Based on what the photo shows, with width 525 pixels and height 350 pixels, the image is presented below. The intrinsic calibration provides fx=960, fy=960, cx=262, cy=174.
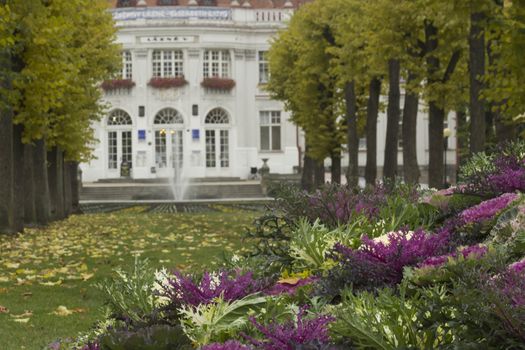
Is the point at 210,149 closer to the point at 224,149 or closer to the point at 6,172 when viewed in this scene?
the point at 224,149

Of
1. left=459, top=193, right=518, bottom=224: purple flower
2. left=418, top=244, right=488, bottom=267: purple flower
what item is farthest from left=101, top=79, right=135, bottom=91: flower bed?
left=418, top=244, right=488, bottom=267: purple flower

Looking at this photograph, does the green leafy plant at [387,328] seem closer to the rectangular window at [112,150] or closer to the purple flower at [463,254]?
the purple flower at [463,254]

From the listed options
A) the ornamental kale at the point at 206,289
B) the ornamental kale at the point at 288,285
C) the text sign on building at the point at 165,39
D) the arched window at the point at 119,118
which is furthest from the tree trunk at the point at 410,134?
the arched window at the point at 119,118

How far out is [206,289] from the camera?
4.29m

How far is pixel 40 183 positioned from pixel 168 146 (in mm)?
34745

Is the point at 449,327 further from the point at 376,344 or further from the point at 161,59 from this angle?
the point at 161,59

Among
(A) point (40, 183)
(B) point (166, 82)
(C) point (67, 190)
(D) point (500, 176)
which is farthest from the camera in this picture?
(B) point (166, 82)

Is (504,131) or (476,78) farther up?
(476,78)

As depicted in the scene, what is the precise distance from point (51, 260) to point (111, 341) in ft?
36.9

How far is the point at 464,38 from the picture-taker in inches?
909

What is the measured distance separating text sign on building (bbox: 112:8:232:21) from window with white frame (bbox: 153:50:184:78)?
2267 millimetres

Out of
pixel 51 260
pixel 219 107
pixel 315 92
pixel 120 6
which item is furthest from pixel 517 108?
pixel 120 6

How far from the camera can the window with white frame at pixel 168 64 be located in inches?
2397

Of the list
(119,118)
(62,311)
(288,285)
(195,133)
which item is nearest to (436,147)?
(62,311)
